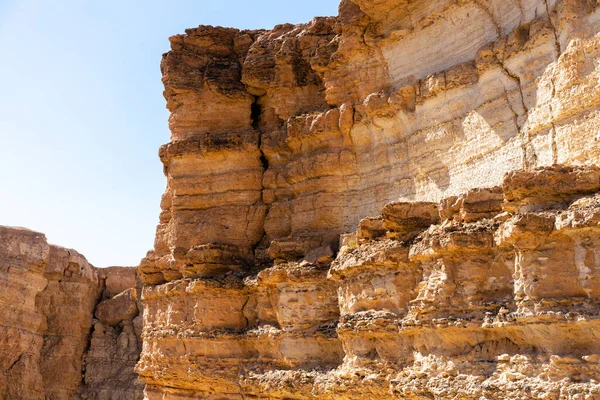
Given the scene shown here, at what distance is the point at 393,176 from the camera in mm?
16531

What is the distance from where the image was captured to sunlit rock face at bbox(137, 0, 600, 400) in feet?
34.5

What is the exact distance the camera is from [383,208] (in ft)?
44.0

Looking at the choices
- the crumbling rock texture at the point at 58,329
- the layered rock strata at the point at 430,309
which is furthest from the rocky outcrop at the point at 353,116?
the crumbling rock texture at the point at 58,329

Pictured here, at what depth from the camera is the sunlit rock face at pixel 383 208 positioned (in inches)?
414

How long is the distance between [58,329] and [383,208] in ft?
82.0

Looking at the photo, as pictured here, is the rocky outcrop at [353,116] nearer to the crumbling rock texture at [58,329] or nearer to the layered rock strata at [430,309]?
the layered rock strata at [430,309]

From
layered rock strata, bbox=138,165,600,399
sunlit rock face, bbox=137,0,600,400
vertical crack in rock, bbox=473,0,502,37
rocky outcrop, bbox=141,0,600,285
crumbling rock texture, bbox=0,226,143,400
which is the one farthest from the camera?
crumbling rock texture, bbox=0,226,143,400

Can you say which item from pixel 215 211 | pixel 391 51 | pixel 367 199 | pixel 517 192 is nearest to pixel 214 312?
pixel 215 211

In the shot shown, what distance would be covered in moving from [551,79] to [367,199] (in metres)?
5.91

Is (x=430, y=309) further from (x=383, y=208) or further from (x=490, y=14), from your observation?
(x=490, y=14)

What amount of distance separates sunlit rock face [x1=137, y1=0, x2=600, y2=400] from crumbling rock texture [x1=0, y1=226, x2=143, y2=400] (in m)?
13.2

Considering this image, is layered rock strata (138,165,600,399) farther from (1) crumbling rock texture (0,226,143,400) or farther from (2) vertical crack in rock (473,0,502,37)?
(1) crumbling rock texture (0,226,143,400)

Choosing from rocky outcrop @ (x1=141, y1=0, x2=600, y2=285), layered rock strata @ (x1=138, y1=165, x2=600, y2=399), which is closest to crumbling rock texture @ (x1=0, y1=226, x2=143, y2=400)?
rocky outcrop @ (x1=141, y1=0, x2=600, y2=285)

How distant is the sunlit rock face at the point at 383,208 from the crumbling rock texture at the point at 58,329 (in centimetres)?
1316
